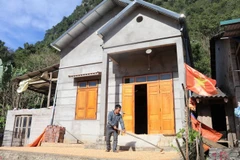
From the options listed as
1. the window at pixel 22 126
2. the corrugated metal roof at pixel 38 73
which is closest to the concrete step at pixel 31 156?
the window at pixel 22 126

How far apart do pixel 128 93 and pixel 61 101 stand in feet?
12.8

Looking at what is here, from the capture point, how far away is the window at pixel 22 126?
1247 cm

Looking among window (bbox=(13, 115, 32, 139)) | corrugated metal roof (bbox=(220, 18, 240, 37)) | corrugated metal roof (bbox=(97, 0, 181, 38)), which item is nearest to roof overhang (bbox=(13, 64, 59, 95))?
window (bbox=(13, 115, 32, 139))

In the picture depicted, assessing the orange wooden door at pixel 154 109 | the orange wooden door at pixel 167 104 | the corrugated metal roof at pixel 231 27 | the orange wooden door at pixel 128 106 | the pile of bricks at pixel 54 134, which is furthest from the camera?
the pile of bricks at pixel 54 134

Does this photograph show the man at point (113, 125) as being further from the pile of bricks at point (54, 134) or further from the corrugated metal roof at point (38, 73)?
the corrugated metal roof at point (38, 73)

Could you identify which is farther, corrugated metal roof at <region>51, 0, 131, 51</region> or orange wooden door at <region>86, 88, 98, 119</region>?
corrugated metal roof at <region>51, 0, 131, 51</region>

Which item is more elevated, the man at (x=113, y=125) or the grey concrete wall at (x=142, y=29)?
the grey concrete wall at (x=142, y=29)

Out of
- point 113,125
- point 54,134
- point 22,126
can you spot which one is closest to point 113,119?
point 113,125

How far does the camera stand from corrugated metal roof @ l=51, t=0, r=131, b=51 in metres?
11.7

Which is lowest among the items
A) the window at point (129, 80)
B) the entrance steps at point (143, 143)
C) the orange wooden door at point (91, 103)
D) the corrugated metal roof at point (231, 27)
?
the entrance steps at point (143, 143)

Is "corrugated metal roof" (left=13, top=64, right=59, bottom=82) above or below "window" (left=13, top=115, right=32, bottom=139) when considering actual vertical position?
above

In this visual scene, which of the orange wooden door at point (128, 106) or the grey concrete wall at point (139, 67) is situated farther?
the orange wooden door at point (128, 106)

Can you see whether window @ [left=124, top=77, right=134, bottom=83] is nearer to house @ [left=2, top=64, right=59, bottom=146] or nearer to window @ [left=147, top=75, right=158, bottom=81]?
window @ [left=147, top=75, right=158, bottom=81]

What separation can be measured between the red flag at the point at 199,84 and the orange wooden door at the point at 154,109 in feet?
10.1
